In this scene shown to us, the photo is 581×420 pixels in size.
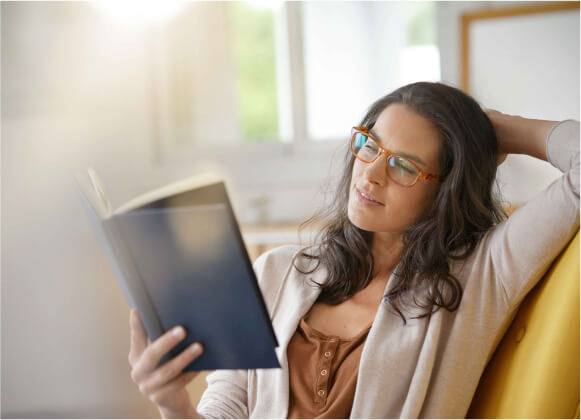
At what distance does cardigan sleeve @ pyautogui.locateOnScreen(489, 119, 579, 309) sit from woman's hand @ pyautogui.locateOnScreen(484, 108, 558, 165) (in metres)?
0.05

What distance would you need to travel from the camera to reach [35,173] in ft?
7.70

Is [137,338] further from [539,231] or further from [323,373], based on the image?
[539,231]

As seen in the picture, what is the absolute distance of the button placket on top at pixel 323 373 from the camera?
1.14m

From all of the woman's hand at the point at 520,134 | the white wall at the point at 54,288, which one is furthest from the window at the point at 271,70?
the woman's hand at the point at 520,134

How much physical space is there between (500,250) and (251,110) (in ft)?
8.30

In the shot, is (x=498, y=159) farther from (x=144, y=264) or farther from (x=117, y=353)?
(x=117, y=353)

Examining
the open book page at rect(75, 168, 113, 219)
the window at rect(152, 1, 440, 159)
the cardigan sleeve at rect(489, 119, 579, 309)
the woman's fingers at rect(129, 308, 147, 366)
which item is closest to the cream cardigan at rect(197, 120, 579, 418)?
the cardigan sleeve at rect(489, 119, 579, 309)

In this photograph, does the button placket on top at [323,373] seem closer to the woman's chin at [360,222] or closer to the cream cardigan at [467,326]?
the cream cardigan at [467,326]

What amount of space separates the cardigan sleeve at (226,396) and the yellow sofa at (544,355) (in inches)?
20.3

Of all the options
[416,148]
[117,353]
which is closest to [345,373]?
[416,148]

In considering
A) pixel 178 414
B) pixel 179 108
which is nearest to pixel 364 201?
pixel 178 414

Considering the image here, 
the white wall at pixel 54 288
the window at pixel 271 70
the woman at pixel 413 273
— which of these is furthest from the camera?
the window at pixel 271 70

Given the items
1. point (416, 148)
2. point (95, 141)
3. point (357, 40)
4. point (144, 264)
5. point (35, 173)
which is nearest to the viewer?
point (144, 264)

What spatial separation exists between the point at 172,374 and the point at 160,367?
23 mm
